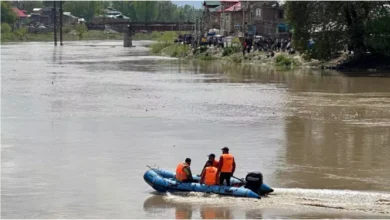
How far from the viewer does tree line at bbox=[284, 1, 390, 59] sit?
51.8 m

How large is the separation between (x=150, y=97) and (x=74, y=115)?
7440mm

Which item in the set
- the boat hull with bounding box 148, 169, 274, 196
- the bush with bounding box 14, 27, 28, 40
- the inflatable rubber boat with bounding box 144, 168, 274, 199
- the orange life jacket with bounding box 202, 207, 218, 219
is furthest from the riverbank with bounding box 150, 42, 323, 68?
the bush with bounding box 14, 27, 28, 40

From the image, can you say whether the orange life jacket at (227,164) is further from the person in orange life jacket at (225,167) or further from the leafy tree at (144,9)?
the leafy tree at (144,9)

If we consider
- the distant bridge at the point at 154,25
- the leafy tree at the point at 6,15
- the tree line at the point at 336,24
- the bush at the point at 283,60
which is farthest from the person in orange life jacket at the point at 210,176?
the leafy tree at the point at 6,15

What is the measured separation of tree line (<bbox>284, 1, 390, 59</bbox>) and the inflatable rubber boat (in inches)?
1355

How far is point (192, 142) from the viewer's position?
25828mm

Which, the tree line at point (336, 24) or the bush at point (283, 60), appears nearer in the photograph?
the tree line at point (336, 24)

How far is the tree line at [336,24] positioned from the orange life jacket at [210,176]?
114ft

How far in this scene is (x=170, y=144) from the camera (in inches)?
1001

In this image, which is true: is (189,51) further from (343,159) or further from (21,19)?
(21,19)

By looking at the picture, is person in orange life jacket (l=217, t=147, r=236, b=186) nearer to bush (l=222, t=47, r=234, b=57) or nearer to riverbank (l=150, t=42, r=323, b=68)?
riverbank (l=150, t=42, r=323, b=68)

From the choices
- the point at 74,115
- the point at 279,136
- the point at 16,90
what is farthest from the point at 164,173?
the point at 16,90

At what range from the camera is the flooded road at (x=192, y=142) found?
17812 millimetres

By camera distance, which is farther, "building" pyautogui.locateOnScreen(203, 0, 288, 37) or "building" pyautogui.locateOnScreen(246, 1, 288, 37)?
"building" pyautogui.locateOnScreen(246, 1, 288, 37)
